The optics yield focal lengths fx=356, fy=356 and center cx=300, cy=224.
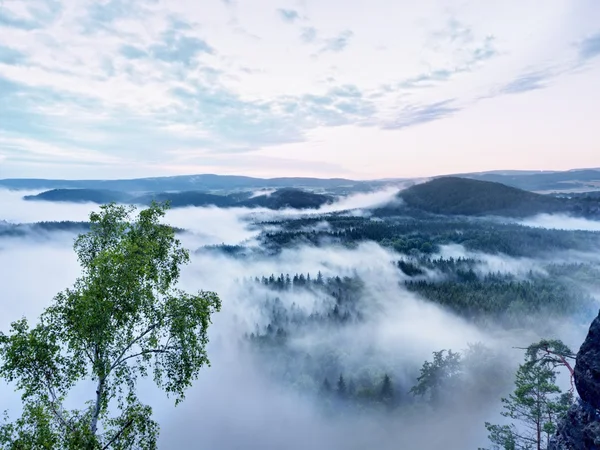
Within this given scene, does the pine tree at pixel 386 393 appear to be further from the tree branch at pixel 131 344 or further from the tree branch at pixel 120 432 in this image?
the tree branch at pixel 120 432

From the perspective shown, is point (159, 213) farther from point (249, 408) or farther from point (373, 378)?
point (249, 408)

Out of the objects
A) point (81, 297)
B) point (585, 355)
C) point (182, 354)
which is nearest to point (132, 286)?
point (81, 297)

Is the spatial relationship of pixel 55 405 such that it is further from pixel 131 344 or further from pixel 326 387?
pixel 326 387

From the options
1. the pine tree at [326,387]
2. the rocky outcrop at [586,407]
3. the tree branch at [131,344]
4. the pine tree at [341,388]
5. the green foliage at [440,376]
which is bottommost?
the pine tree at [326,387]

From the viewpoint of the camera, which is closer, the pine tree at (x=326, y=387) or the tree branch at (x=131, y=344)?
the tree branch at (x=131, y=344)

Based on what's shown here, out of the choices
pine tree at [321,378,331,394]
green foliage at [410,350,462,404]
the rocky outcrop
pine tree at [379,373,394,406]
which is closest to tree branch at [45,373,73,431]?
the rocky outcrop

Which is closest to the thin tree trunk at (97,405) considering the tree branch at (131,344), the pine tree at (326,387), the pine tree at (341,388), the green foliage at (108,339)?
the green foliage at (108,339)

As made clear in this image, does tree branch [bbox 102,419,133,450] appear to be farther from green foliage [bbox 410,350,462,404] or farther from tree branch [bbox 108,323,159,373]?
green foliage [bbox 410,350,462,404]

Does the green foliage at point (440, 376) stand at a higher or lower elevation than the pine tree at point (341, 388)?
higher
